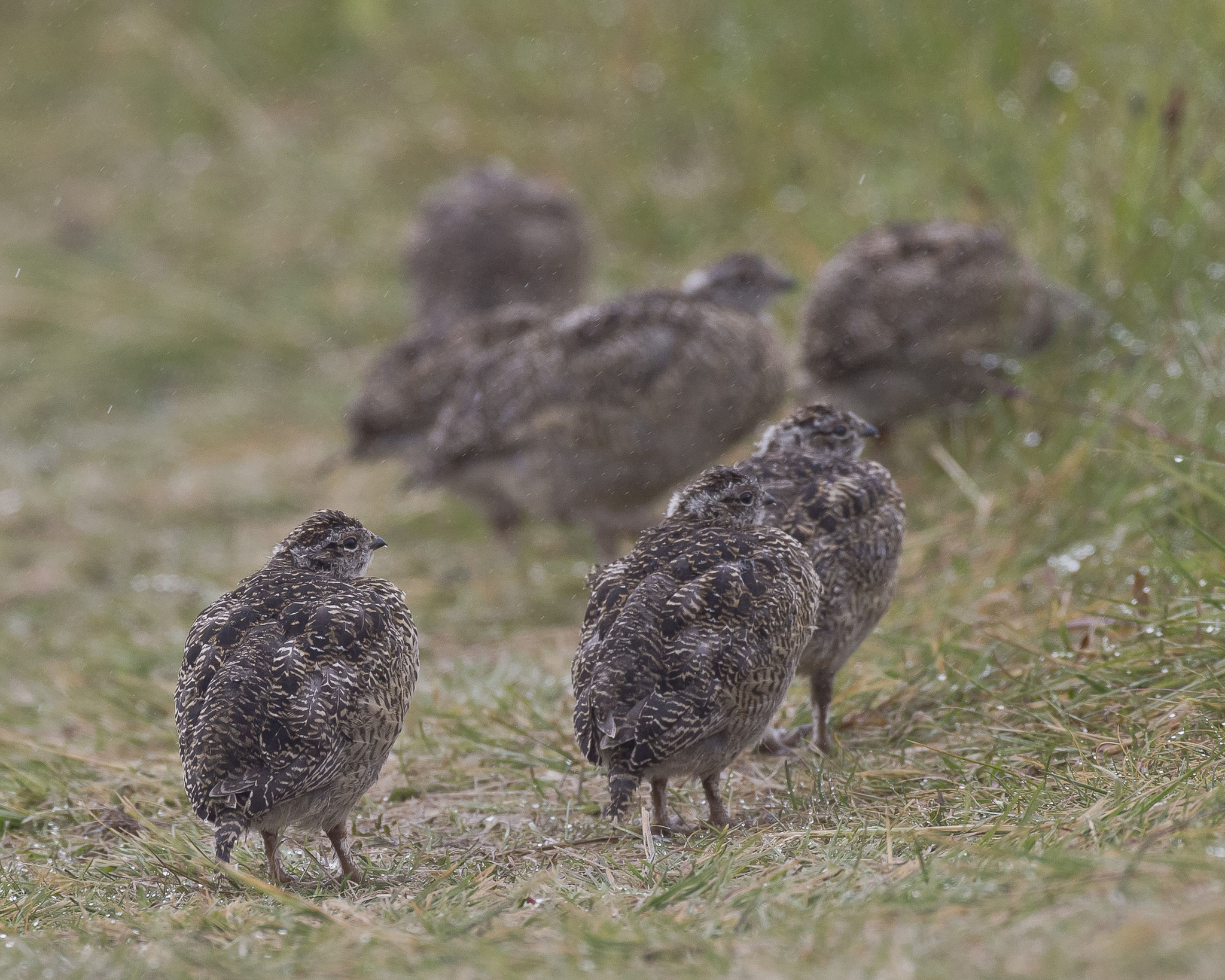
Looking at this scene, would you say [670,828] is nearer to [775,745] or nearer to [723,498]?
[775,745]

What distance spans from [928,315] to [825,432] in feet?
6.47

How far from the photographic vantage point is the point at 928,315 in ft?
21.9

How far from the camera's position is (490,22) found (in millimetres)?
13258

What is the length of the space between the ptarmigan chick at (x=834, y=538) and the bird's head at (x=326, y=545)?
3.97ft

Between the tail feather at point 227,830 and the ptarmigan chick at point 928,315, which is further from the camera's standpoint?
the ptarmigan chick at point 928,315

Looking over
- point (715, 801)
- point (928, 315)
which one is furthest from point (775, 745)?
point (928, 315)

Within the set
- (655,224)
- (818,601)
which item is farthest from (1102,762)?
(655,224)

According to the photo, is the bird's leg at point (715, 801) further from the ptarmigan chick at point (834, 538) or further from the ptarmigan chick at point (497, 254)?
the ptarmigan chick at point (497, 254)

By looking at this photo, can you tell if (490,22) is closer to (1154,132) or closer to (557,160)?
(557,160)

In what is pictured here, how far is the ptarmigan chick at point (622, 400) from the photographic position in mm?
6742

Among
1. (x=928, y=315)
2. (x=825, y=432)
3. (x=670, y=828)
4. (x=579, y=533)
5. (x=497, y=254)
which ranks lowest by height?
(x=579, y=533)

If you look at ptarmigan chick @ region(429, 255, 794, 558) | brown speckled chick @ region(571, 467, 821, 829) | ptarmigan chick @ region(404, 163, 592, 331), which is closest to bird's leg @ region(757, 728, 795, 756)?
brown speckled chick @ region(571, 467, 821, 829)

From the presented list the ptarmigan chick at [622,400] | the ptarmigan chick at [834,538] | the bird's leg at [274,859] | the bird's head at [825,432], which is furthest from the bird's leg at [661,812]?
the ptarmigan chick at [622,400]

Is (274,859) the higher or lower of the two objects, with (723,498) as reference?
lower
